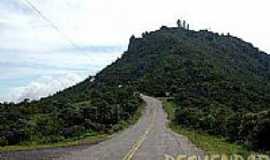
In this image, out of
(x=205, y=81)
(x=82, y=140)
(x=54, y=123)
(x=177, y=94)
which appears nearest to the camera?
(x=82, y=140)

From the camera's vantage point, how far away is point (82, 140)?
43375 millimetres

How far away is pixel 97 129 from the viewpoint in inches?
2130

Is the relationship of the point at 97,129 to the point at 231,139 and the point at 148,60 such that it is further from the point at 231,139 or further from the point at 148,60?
the point at 148,60

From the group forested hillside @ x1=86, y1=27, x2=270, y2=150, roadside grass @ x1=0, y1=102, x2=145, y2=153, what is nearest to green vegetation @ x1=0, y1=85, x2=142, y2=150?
roadside grass @ x1=0, y1=102, x2=145, y2=153

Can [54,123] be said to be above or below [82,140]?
above

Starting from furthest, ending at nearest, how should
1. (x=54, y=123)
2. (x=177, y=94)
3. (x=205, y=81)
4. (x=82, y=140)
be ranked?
1. (x=205, y=81)
2. (x=177, y=94)
3. (x=54, y=123)
4. (x=82, y=140)

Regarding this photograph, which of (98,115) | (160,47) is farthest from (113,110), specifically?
(160,47)

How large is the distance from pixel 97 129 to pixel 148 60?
11046 centimetres

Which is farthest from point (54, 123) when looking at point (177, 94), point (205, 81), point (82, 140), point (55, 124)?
point (205, 81)

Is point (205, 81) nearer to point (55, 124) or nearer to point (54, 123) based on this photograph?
point (54, 123)

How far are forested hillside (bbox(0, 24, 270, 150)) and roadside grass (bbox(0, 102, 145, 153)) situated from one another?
1132 mm

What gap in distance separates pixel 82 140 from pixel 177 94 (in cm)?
7459

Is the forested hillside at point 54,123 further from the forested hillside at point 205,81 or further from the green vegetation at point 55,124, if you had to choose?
the forested hillside at point 205,81

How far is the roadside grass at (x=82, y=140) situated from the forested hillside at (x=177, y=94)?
1132 mm
